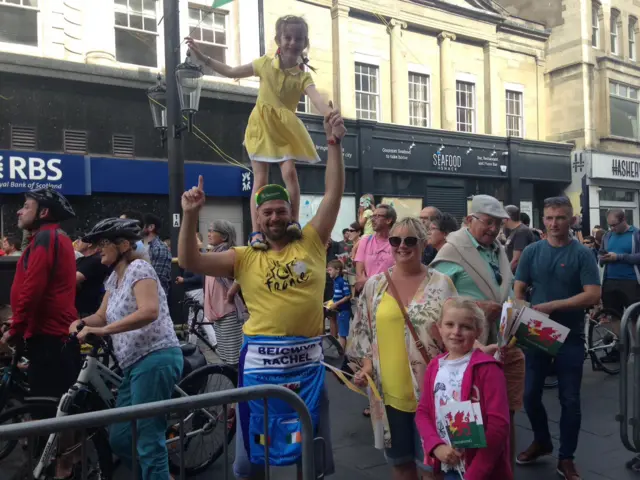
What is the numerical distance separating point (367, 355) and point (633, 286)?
237 inches

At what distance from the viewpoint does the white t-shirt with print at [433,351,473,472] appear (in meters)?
2.83

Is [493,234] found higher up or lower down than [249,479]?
higher up

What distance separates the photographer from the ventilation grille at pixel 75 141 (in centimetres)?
1325

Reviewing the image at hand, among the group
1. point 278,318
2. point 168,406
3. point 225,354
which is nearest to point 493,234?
point 278,318

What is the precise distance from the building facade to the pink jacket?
5864mm

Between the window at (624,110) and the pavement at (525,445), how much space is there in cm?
2062

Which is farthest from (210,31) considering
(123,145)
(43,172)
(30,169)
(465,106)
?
(465,106)

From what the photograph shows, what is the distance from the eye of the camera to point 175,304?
9.16 metres

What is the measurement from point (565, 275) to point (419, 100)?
16267mm

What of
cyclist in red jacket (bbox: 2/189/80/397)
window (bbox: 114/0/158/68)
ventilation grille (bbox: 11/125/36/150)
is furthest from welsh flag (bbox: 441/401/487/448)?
window (bbox: 114/0/158/68)

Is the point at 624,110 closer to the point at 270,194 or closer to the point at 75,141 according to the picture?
the point at 75,141

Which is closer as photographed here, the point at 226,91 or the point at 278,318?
the point at 278,318

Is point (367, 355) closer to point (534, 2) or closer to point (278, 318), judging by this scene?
point (278, 318)

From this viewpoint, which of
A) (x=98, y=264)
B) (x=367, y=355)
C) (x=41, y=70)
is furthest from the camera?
(x=41, y=70)
